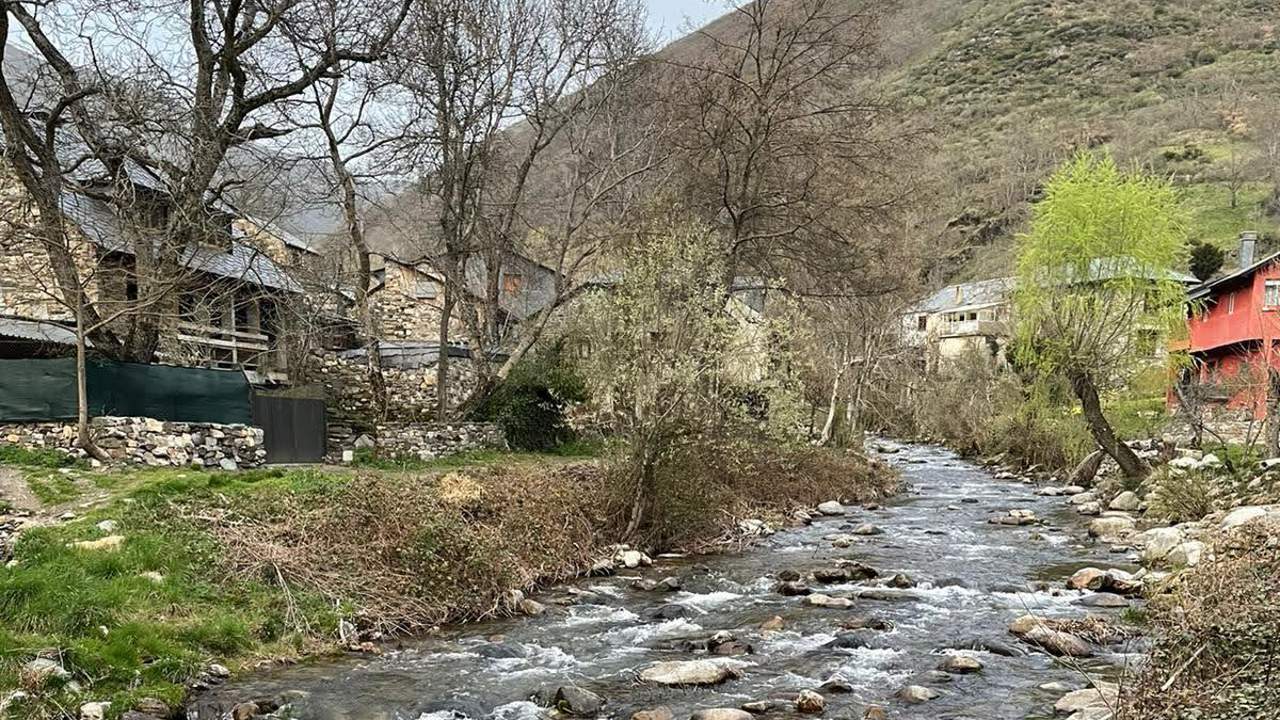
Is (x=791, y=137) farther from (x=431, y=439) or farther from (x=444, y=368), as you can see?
(x=431, y=439)

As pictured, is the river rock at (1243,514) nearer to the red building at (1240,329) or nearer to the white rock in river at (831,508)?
the white rock in river at (831,508)

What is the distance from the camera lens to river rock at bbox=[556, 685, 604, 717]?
8.14 m

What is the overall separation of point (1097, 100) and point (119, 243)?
106 metres

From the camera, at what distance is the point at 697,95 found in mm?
23688

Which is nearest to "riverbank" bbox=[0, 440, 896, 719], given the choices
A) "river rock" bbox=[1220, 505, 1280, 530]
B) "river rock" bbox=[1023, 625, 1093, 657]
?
"river rock" bbox=[1023, 625, 1093, 657]

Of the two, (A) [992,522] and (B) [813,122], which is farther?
(B) [813,122]

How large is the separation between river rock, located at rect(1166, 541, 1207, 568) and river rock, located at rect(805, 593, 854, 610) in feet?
15.9

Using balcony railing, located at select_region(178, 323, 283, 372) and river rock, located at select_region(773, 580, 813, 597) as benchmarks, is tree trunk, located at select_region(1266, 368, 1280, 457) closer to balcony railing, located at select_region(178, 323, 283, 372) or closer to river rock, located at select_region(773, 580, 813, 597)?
river rock, located at select_region(773, 580, 813, 597)

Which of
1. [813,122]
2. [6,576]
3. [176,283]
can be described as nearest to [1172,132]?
[813,122]

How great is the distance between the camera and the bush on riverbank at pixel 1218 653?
5434mm

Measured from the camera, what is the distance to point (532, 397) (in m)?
25.6

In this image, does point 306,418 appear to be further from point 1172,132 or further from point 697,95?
point 1172,132

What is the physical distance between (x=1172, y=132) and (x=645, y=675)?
96815 millimetres

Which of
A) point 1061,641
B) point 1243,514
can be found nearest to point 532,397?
point 1243,514
